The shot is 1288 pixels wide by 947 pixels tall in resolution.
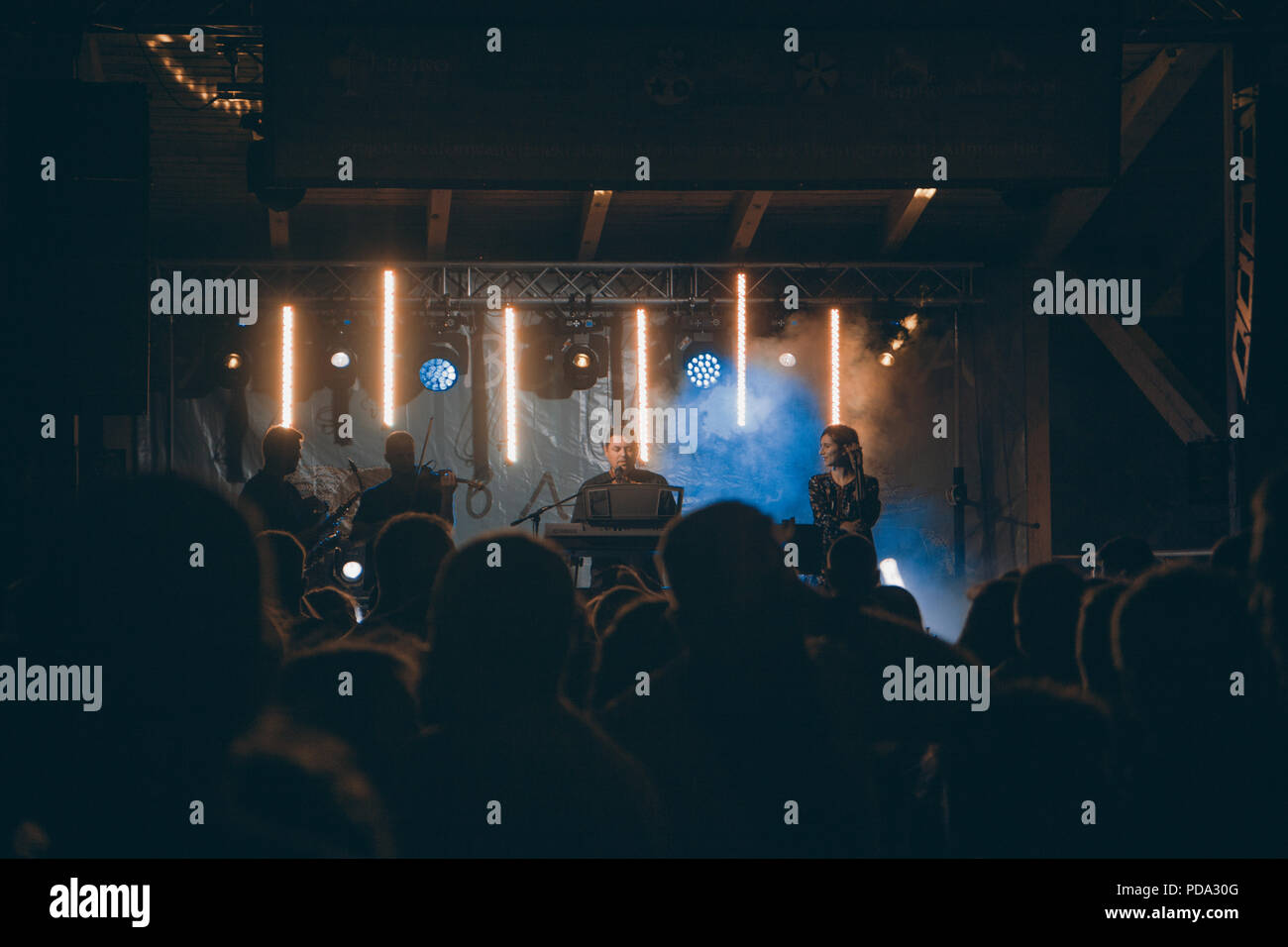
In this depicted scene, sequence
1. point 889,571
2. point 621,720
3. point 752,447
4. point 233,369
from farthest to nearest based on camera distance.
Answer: point 752,447, point 889,571, point 233,369, point 621,720

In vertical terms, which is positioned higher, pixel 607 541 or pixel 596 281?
pixel 596 281

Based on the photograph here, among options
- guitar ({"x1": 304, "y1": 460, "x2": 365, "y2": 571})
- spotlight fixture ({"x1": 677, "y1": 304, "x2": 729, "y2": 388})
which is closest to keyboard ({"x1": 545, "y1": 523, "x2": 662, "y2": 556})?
guitar ({"x1": 304, "y1": 460, "x2": 365, "y2": 571})

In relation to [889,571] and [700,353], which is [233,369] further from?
[889,571]

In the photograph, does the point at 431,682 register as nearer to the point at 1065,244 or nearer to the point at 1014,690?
the point at 1014,690

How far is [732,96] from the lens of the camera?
16.7 feet

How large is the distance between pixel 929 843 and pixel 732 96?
4.14 metres

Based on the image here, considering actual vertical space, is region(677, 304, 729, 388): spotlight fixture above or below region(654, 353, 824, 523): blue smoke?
above

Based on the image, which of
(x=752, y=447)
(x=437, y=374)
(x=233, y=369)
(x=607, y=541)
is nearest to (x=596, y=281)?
(x=437, y=374)

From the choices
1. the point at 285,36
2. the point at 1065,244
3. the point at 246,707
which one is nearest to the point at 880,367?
the point at 1065,244

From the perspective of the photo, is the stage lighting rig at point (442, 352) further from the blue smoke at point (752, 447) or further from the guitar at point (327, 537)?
the guitar at point (327, 537)

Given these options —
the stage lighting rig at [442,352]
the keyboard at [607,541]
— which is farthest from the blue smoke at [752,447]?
the keyboard at [607,541]

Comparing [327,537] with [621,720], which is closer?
[621,720]

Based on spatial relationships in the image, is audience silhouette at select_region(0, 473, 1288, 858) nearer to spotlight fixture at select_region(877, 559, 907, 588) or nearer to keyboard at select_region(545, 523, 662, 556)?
keyboard at select_region(545, 523, 662, 556)

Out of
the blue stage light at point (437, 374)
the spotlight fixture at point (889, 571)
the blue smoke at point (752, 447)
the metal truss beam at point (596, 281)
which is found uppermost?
the metal truss beam at point (596, 281)
